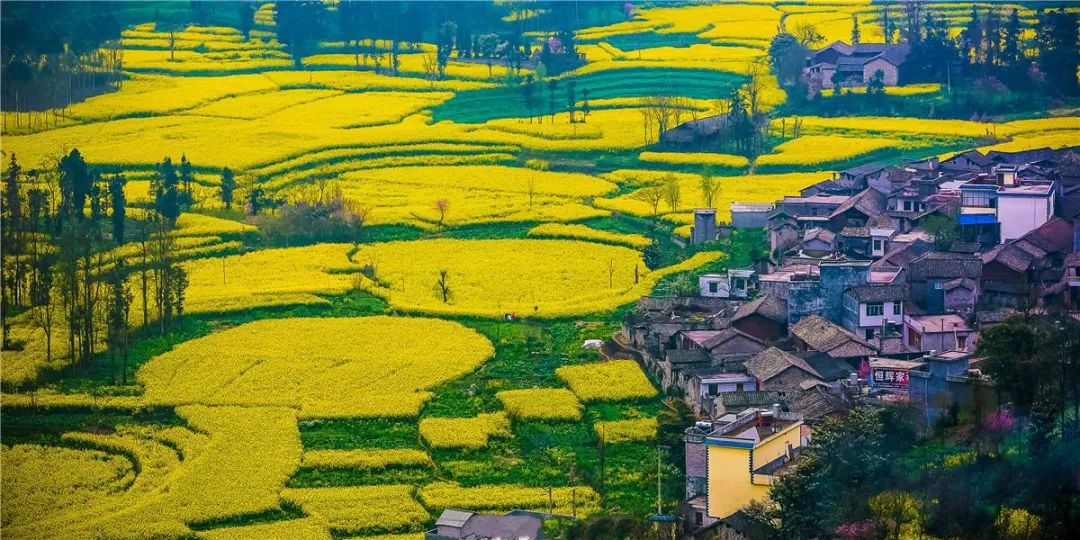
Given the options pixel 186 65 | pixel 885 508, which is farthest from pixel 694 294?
pixel 186 65

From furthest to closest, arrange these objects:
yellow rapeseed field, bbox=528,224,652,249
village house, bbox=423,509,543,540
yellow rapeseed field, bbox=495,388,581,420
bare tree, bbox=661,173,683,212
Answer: bare tree, bbox=661,173,683,212
yellow rapeseed field, bbox=528,224,652,249
yellow rapeseed field, bbox=495,388,581,420
village house, bbox=423,509,543,540

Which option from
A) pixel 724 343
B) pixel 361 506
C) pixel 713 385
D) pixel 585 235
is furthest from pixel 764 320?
pixel 585 235

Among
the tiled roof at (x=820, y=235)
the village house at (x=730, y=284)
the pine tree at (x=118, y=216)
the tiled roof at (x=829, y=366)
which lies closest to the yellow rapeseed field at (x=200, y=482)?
the tiled roof at (x=829, y=366)

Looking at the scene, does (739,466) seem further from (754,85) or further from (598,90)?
(598,90)

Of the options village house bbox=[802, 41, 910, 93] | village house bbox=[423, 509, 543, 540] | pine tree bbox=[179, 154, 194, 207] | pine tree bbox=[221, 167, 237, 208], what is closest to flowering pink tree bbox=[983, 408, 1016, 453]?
village house bbox=[423, 509, 543, 540]

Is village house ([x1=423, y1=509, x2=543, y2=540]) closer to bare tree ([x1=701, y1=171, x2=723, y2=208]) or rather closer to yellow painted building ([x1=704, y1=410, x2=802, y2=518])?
yellow painted building ([x1=704, y1=410, x2=802, y2=518])

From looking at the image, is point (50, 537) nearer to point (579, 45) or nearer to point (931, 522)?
point (931, 522)

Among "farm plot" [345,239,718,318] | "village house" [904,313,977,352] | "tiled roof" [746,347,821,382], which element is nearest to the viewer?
"tiled roof" [746,347,821,382]
